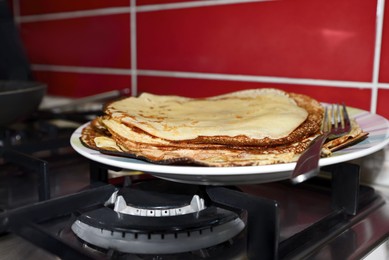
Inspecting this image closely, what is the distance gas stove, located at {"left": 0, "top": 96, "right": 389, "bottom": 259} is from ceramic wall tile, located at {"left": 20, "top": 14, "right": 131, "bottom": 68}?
22.4 inches

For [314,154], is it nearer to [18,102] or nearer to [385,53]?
[385,53]

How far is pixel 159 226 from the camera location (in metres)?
0.48

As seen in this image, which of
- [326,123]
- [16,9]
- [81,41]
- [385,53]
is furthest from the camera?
[16,9]

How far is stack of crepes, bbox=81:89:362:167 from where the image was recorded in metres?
0.49

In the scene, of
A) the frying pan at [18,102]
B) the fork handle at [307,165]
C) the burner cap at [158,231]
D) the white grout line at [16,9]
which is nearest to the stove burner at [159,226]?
the burner cap at [158,231]

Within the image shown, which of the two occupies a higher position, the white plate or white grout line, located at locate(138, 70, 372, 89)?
white grout line, located at locate(138, 70, 372, 89)

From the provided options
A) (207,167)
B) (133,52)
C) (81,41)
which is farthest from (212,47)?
(207,167)

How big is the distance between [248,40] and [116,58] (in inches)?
16.1

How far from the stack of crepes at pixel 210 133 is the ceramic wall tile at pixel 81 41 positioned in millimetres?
534

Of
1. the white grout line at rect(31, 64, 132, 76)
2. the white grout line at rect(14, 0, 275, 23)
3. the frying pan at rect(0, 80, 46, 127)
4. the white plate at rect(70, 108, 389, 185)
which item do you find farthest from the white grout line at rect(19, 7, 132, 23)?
the white plate at rect(70, 108, 389, 185)

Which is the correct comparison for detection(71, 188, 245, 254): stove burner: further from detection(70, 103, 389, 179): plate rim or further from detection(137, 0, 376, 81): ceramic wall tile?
detection(137, 0, 376, 81): ceramic wall tile

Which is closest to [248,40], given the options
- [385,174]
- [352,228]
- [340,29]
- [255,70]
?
[255,70]

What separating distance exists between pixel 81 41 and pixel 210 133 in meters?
0.86

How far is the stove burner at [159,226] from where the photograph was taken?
479mm
